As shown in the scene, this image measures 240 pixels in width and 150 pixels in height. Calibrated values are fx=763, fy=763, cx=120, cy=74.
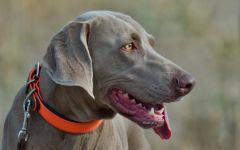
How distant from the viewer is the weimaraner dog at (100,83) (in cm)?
395

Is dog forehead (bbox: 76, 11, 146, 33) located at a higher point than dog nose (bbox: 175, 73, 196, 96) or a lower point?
higher

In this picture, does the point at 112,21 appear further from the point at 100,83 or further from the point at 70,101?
the point at 70,101

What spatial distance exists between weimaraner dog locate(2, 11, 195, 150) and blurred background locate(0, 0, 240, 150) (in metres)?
4.61

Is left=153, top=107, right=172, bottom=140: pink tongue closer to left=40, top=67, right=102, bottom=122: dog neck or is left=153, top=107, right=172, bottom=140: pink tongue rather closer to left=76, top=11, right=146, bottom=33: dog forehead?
left=40, top=67, right=102, bottom=122: dog neck

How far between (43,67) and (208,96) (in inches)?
206

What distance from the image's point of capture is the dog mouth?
4031 millimetres

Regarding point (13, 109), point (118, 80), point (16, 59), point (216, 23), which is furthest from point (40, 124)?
point (216, 23)

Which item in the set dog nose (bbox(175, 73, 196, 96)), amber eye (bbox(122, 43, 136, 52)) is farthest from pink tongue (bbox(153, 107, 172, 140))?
amber eye (bbox(122, 43, 136, 52))

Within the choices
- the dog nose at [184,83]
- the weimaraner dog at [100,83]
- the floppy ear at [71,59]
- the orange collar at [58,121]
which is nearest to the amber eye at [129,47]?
the weimaraner dog at [100,83]

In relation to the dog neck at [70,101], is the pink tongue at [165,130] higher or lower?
lower

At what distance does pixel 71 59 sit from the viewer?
396cm

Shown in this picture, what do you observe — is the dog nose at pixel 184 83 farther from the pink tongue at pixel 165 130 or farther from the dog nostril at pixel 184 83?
the pink tongue at pixel 165 130

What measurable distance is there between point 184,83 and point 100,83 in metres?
0.47

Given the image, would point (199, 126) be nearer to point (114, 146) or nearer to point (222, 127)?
point (222, 127)
